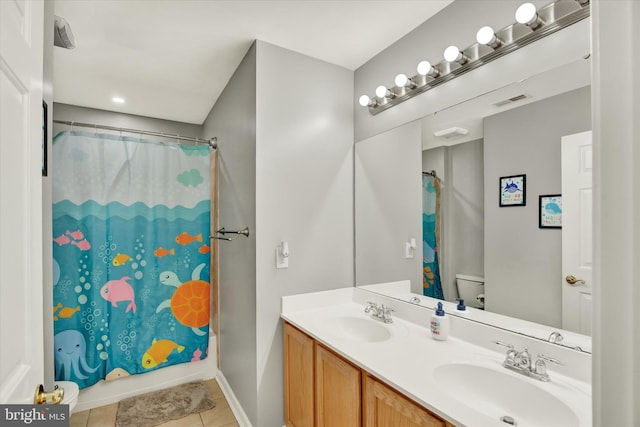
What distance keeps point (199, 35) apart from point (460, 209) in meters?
1.80

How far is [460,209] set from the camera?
1583 mm

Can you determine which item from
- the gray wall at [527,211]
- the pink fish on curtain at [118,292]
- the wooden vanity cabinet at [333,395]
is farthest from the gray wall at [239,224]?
the gray wall at [527,211]

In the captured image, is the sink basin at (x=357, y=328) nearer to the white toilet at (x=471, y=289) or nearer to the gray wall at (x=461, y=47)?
the white toilet at (x=471, y=289)

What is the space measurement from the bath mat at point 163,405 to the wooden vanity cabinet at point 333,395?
34.2 inches

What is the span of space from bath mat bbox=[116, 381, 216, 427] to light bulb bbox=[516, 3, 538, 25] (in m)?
2.96

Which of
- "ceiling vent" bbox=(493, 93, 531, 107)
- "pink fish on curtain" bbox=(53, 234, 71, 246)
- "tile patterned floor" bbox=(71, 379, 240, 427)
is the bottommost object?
"tile patterned floor" bbox=(71, 379, 240, 427)

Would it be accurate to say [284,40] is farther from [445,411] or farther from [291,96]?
[445,411]

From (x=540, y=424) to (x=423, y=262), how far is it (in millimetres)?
880

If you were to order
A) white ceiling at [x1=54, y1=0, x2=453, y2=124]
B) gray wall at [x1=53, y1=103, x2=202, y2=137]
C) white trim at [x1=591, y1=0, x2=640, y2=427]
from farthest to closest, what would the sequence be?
gray wall at [x1=53, y1=103, x2=202, y2=137], white ceiling at [x1=54, y1=0, x2=453, y2=124], white trim at [x1=591, y1=0, x2=640, y2=427]

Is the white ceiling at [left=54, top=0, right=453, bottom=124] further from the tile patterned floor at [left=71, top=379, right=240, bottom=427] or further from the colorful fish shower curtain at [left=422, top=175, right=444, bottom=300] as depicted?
the tile patterned floor at [left=71, top=379, right=240, bottom=427]

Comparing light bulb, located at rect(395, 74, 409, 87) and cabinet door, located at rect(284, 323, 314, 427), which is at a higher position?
light bulb, located at rect(395, 74, 409, 87)

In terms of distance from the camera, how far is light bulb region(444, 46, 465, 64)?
149 cm

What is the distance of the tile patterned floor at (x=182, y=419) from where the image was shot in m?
2.13

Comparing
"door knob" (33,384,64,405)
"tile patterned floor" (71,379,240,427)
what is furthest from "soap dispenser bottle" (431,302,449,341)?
"tile patterned floor" (71,379,240,427)
